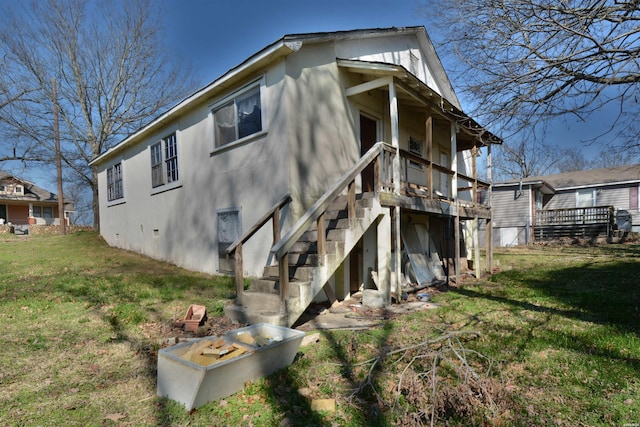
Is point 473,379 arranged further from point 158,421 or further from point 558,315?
point 558,315

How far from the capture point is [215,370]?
2.98m

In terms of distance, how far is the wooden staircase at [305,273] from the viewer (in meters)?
5.04

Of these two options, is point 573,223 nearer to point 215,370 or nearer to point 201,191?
point 201,191

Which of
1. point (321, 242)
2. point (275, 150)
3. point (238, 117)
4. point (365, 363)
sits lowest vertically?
point (365, 363)

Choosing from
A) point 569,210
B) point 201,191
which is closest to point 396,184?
point 201,191

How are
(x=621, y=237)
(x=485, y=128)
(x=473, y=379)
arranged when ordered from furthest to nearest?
(x=621, y=237), (x=485, y=128), (x=473, y=379)

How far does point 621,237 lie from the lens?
19656mm

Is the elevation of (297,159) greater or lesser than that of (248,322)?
greater

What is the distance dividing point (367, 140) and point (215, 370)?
7226 mm

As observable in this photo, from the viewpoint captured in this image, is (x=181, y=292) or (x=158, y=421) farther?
(x=181, y=292)

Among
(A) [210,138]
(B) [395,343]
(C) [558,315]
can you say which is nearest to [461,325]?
(B) [395,343]

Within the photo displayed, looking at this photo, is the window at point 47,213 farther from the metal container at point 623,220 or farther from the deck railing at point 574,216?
the metal container at point 623,220

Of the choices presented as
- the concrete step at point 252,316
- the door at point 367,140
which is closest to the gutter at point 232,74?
the door at point 367,140

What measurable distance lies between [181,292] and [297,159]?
351 centimetres
